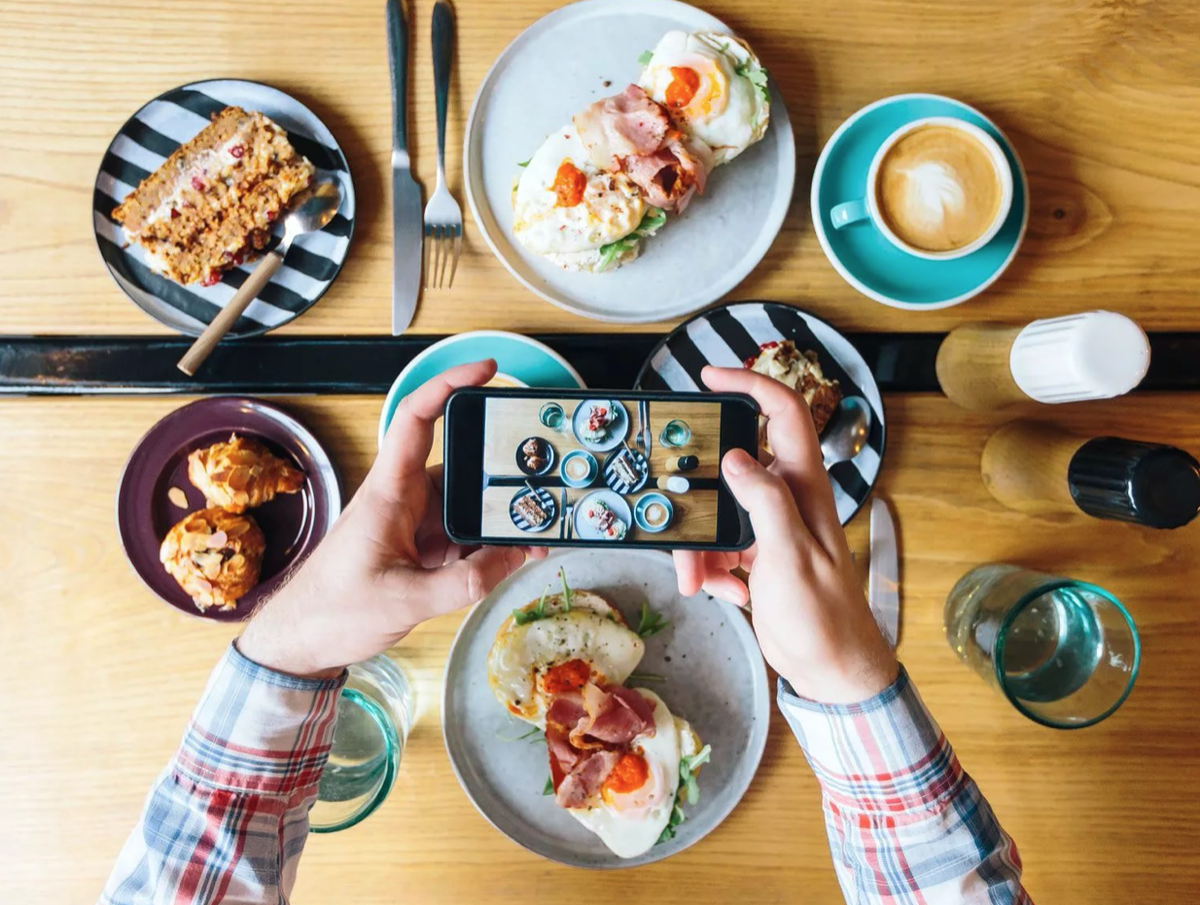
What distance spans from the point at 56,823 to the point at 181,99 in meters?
1.11

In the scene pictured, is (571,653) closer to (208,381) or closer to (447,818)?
(447,818)

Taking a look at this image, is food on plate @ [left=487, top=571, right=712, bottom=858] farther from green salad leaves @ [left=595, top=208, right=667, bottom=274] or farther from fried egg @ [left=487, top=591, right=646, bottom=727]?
green salad leaves @ [left=595, top=208, right=667, bottom=274]

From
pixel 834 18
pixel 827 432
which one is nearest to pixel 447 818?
pixel 827 432

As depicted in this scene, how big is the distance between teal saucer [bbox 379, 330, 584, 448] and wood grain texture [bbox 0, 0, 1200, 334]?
0.07m

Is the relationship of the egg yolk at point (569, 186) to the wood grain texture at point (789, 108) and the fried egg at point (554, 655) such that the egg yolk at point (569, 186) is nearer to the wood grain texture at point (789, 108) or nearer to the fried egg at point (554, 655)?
the wood grain texture at point (789, 108)

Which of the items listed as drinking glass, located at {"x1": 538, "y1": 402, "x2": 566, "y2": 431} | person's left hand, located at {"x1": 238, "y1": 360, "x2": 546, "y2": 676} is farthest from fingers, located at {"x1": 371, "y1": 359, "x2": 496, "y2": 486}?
drinking glass, located at {"x1": 538, "y1": 402, "x2": 566, "y2": 431}

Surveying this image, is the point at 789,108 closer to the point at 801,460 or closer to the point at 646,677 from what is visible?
the point at 801,460

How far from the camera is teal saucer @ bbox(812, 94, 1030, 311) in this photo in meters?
1.21

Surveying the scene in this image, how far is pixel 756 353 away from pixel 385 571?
61 cm

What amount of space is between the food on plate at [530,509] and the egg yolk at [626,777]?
1.31 feet

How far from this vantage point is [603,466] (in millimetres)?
978

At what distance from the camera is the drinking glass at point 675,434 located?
38.6 inches

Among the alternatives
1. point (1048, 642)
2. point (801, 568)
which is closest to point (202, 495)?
point (801, 568)

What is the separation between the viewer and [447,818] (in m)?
1.26
